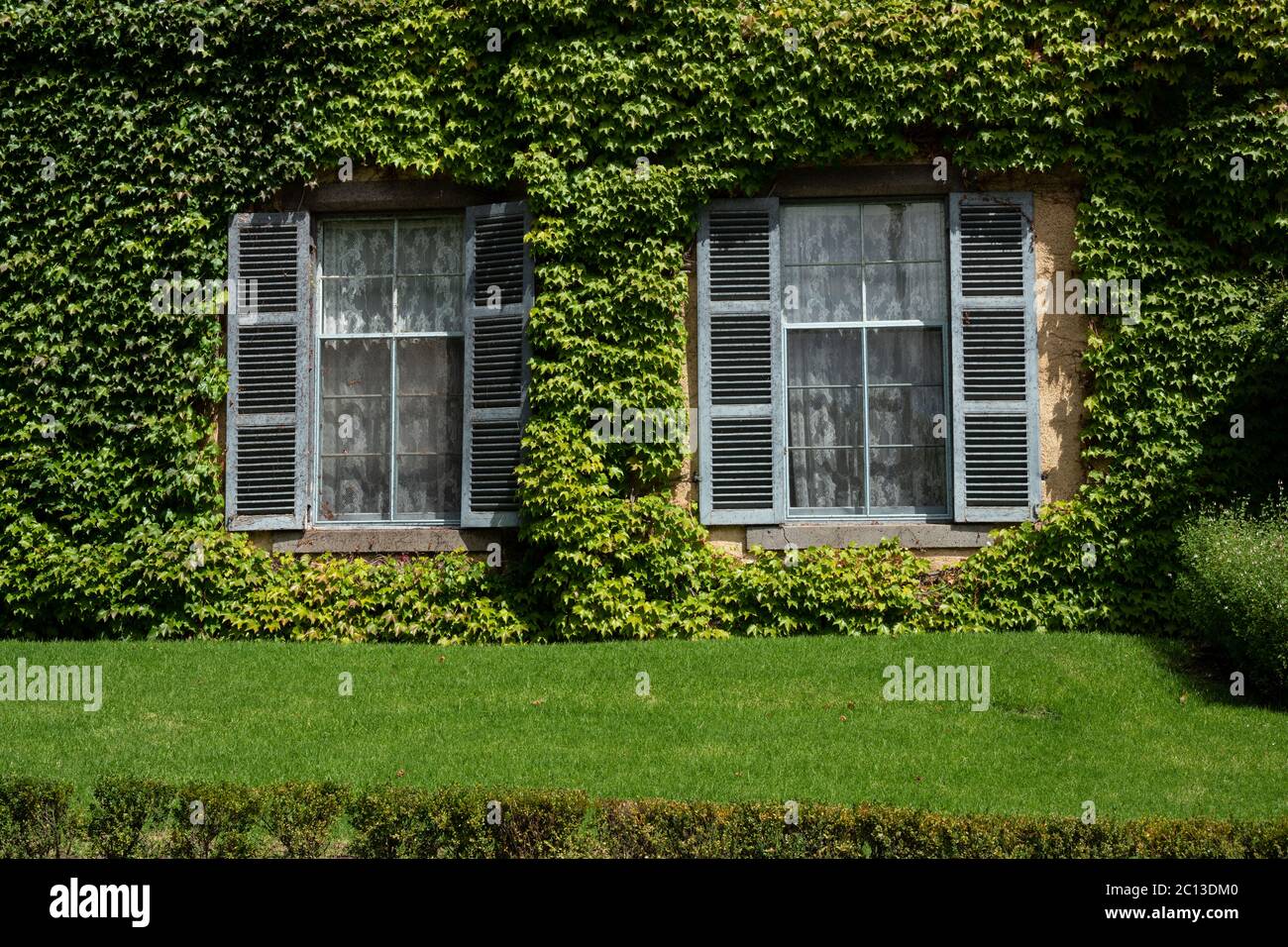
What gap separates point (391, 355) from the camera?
1011 cm

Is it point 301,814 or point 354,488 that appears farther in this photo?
point 354,488

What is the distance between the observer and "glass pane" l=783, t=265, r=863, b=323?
9805 millimetres

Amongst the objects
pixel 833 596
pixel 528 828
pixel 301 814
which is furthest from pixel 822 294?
pixel 301 814

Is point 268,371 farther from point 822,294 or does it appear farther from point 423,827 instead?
point 423,827

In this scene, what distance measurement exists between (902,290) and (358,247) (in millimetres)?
4195

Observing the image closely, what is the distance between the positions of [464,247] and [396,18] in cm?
179

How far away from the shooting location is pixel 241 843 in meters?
5.13

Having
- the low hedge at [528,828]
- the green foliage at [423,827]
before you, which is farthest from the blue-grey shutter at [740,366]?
the green foliage at [423,827]

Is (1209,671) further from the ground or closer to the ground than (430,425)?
closer to the ground

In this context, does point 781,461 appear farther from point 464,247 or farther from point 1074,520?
point 464,247

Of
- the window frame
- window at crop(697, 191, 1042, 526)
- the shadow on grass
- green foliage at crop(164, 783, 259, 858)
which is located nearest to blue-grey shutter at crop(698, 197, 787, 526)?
window at crop(697, 191, 1042, 526)

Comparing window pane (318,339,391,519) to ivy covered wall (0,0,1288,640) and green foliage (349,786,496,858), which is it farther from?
green foliage (349,786,496,858)

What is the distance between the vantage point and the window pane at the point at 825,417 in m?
9.76

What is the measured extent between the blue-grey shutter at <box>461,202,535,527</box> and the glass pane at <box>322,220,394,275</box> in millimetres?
730
